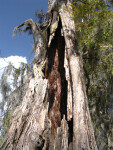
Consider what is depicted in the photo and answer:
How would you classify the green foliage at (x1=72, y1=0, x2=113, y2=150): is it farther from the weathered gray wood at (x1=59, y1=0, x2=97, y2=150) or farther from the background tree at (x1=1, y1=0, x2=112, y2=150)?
the weathered gray wood at (x1=59, y1=0, x2=97, y2=150)

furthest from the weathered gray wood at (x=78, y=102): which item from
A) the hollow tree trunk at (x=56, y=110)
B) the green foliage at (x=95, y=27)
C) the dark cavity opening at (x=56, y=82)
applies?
the green foliage at (x=95, y=27)

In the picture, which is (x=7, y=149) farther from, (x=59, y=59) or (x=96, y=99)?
(x=96, y=99)

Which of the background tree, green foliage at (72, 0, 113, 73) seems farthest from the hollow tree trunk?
green foliage at (72, 0, 113, 73)

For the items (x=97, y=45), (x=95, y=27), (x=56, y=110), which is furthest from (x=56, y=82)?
(x=95, y=27)

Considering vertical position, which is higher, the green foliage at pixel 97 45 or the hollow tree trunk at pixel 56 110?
the green foliage at pixel 97 45

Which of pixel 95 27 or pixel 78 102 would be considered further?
pixel 95 27

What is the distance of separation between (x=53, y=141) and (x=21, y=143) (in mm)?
567

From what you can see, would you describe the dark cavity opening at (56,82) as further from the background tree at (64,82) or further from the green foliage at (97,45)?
the green foliage at (97,45)

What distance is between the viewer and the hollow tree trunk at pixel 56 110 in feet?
7.61

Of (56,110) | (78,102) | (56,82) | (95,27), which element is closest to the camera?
(78,102)

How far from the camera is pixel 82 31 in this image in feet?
14.7

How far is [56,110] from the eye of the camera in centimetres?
314

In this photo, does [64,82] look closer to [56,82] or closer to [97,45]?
[56,82]

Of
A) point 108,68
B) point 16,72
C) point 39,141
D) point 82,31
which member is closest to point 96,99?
point 108,68
